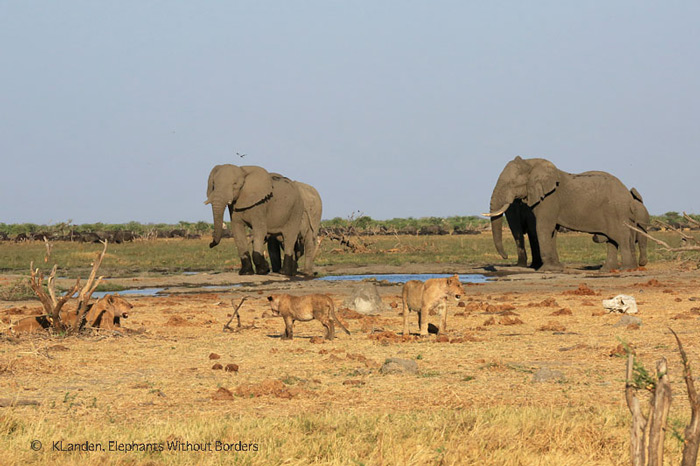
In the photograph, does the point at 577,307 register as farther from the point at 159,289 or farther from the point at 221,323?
the point at 159,289

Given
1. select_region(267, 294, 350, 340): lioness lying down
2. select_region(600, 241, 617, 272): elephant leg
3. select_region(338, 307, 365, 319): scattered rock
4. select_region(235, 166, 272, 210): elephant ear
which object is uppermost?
select_region(235, 166, 272, 210): elephant ear

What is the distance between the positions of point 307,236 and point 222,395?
22.5 meters

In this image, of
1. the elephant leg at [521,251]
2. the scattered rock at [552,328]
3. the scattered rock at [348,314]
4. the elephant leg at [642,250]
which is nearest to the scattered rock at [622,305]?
the scattered rock at [552,328]

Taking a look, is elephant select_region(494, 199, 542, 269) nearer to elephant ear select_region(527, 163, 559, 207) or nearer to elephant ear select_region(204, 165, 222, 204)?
elephant ear select_region(527, 163, 559, 207)

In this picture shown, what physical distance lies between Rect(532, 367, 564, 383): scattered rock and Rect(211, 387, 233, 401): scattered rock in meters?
3.63

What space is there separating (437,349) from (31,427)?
6.55 metres

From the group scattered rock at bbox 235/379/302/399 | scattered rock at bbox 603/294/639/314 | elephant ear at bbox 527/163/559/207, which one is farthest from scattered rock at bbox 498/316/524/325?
elephant ear at bbox 527/163/559/207

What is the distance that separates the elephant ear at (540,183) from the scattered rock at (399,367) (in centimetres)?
1937

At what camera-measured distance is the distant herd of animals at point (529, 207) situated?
29094 mm

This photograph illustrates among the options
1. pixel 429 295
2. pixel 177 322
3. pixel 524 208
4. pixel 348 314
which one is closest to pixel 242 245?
pixel 524 208

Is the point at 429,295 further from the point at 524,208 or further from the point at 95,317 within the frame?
the point at 524,208

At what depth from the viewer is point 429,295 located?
13688 mm

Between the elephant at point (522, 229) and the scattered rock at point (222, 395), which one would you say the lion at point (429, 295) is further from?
the elephant at point (522, 229)

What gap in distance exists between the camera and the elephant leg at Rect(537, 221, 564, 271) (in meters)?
29.4
